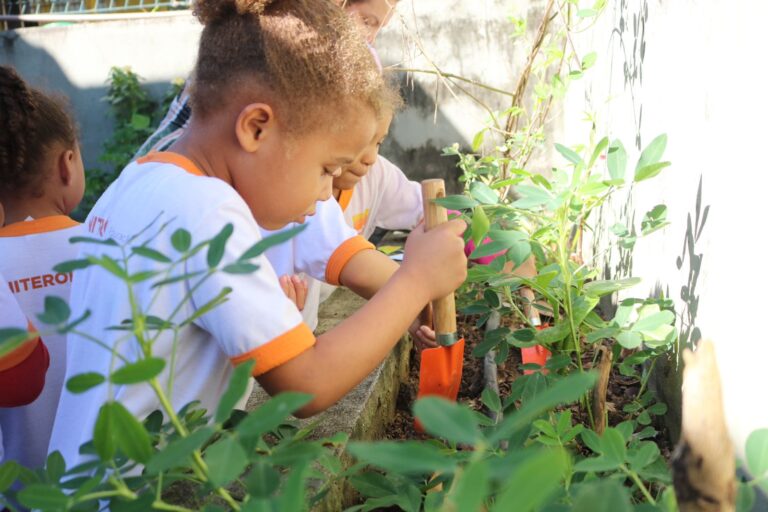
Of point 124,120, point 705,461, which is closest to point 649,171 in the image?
point 705,461

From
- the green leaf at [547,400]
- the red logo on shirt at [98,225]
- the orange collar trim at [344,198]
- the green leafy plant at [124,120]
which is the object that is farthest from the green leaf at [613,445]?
the green leafy plant at [124,120]

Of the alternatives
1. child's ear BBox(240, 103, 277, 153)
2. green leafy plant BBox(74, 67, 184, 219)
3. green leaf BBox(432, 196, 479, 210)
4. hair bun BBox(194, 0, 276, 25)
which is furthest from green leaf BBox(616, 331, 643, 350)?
green leafy plant BBox(74, 67, 184, 219)

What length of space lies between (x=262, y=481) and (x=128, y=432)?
13 cm

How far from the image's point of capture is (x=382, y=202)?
2789mm

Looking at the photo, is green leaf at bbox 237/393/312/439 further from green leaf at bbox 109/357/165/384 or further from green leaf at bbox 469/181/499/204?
green leaf at bbox 469/181/499/204

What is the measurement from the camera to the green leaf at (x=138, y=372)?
655 millimetres

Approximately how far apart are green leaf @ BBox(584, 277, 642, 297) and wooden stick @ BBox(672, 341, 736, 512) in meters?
1.02

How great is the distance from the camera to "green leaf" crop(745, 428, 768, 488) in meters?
0.81

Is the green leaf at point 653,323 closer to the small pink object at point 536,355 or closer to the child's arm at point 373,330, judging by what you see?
the child's arm at point 373,330

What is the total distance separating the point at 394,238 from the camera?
164 inches

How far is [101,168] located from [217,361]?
5413 mm

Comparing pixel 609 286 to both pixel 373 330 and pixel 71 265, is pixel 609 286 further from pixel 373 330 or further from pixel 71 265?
pixel 71 265

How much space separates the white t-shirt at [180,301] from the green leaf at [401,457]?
61 centimetres

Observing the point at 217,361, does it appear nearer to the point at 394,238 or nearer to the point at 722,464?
the point at 722,464
